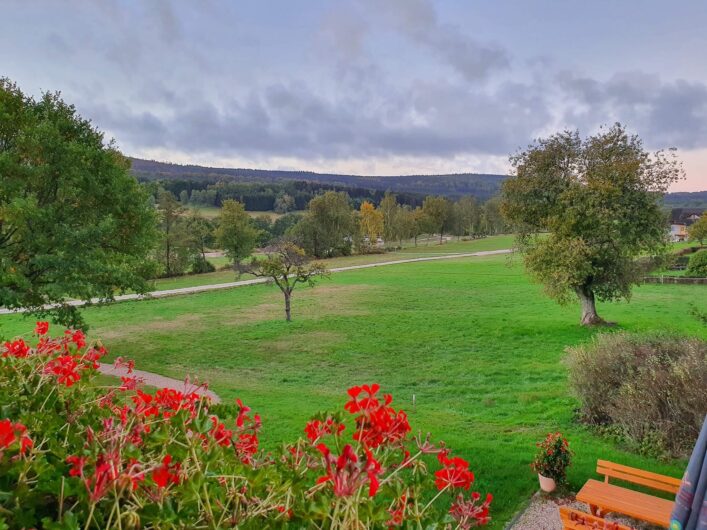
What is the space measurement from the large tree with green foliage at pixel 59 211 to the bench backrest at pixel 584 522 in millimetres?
14916

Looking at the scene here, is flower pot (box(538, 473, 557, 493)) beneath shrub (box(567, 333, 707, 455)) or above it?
beneath

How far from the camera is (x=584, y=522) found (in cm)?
580

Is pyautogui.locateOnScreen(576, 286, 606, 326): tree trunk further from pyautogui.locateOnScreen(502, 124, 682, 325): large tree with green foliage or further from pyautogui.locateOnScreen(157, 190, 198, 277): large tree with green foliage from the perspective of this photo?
pyautogui.locateOnScreen(157, 190, 198, 277): large tree with green foliage

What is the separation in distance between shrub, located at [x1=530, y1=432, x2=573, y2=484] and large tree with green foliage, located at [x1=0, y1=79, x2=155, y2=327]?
14216mm

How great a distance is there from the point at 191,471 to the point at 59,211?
17894mm

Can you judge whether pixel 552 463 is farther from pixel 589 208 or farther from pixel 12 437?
pixel 589 208

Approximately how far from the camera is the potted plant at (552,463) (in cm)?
747

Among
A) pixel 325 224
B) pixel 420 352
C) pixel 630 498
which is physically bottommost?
pixel 420 352

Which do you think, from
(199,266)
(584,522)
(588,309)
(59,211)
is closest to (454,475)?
(584,522)

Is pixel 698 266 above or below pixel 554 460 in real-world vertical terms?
below

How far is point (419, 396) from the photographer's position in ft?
47.2

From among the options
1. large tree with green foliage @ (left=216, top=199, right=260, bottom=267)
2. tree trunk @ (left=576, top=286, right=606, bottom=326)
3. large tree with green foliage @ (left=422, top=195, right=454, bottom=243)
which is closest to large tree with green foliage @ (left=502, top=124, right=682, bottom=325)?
tree trunk @ (left=576, top=286, right=606, bottom=326)

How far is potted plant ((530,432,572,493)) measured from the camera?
7469 millimetres

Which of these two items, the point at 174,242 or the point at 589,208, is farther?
the point at 174,242
